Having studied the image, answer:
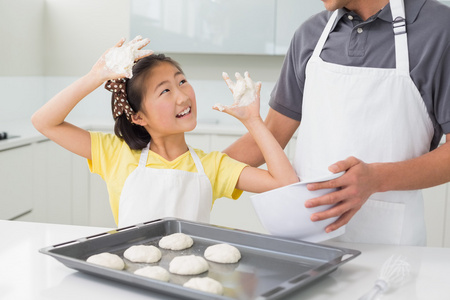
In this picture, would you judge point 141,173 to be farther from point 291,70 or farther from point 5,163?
point 5,163

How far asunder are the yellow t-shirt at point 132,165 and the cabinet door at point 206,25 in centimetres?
228

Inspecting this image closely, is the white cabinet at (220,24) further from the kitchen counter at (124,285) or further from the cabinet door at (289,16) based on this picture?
the kitchen counter at (124,285)

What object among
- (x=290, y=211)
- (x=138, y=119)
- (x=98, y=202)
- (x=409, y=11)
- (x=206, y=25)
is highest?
(x=206, y=25)

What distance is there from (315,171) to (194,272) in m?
0.70

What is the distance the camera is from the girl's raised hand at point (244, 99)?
4.74 feet

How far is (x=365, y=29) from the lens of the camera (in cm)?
158

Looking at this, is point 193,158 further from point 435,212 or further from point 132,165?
point 435,212

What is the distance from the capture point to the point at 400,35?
59.8 inches

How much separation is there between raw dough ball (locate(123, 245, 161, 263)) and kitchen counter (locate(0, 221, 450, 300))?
0.09m

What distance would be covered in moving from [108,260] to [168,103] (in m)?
0.62

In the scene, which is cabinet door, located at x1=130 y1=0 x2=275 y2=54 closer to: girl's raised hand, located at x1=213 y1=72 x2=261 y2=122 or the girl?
the girl

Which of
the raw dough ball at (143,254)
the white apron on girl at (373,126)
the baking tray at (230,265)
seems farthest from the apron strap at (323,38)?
the raw dough ball at (143,254)

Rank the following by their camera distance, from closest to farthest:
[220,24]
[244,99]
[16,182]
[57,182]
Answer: [244,99] → [16,182] → [57,182] → [220,24]

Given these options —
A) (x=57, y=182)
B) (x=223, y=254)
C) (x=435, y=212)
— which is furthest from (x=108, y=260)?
(x=435, y=212)
